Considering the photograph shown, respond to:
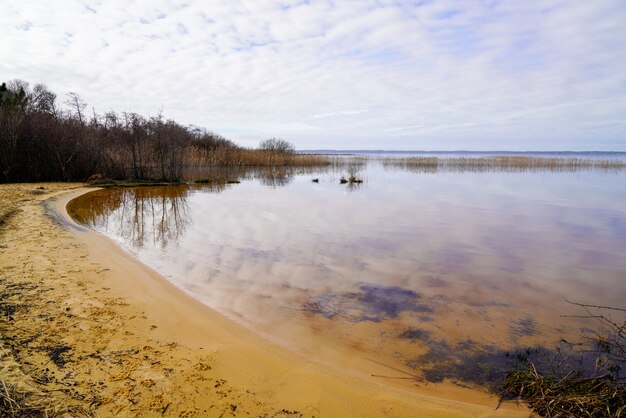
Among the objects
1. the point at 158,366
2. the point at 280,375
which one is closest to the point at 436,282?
the point at 280,375

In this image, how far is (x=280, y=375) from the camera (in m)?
3.68

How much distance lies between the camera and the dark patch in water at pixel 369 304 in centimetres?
537

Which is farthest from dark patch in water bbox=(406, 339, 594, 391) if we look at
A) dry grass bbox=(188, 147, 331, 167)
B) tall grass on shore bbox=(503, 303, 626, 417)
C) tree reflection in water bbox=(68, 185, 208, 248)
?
dry grass bbox=(188, 147, 331, 167)

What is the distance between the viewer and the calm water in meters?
4.78

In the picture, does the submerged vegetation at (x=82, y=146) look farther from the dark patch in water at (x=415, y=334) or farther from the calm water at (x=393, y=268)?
the dark patch in water at (x=415, y=334)

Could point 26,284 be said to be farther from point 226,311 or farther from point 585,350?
point 585,350

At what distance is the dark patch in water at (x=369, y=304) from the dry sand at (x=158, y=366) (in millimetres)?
1232

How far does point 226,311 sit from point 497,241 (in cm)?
738

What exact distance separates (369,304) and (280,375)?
2324mm

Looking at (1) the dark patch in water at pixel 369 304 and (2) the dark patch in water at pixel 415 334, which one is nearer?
(2) the dark patch in water at pixel 415 334

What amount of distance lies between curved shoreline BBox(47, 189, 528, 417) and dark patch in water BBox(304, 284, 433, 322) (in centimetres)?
127

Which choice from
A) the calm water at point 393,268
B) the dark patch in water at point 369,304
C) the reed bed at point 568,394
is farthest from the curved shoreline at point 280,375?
the dark patch in water at point 369,304

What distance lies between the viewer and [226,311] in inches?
210

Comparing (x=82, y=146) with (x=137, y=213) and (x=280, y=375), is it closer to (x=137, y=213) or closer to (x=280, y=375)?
(x=137, y=213)
